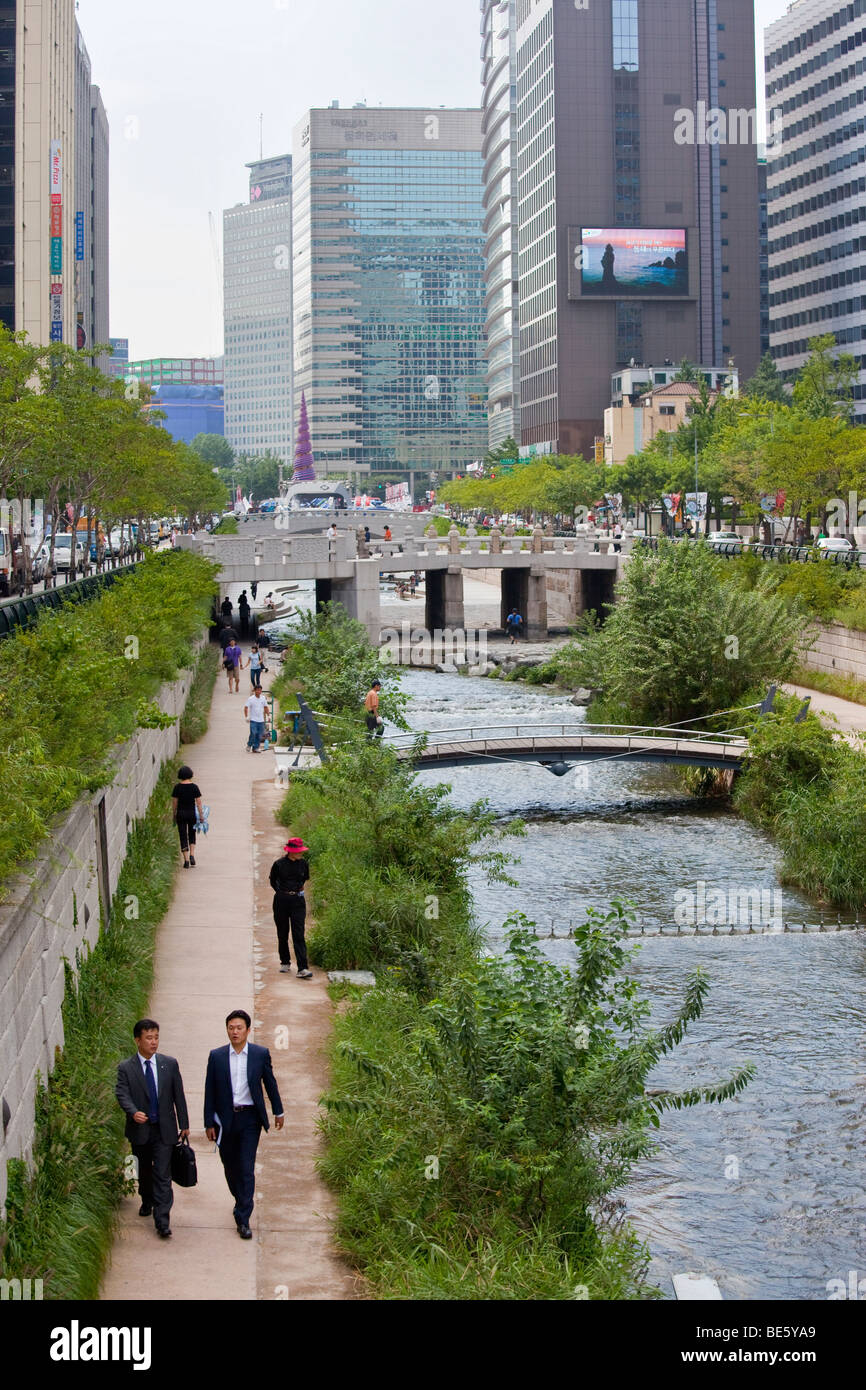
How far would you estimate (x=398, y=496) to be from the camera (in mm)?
134125

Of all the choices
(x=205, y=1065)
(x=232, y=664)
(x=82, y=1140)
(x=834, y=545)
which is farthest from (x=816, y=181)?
(x=82, y=1140)

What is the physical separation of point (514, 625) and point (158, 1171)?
65047 millimetres

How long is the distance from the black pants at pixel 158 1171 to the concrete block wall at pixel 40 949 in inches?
29.3

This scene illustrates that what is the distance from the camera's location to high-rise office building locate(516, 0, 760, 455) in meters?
150

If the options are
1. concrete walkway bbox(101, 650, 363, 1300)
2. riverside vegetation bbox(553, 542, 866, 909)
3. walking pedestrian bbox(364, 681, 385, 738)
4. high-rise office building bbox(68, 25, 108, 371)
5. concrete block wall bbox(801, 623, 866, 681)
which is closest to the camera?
concrete walkway bbox(101, 650, 363, 1300)

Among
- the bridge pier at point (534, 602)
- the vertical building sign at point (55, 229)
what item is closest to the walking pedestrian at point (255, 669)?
the bridge pier at point (534, 602)

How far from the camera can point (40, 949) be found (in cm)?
1151

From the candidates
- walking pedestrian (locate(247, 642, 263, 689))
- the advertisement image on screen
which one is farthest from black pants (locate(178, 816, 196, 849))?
the advertisement image on screen

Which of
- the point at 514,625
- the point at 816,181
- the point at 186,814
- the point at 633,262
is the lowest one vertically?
the point at 186,814

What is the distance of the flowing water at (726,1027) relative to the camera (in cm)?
1441

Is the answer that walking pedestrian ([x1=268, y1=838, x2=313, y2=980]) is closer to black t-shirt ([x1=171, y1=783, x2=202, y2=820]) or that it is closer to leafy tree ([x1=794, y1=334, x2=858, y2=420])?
black t-shirt ([x1=171, y1=783, x2=202, y2=820])

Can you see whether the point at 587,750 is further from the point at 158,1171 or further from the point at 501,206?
the point at 501,206

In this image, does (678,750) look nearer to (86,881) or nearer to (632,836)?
(632,836)
